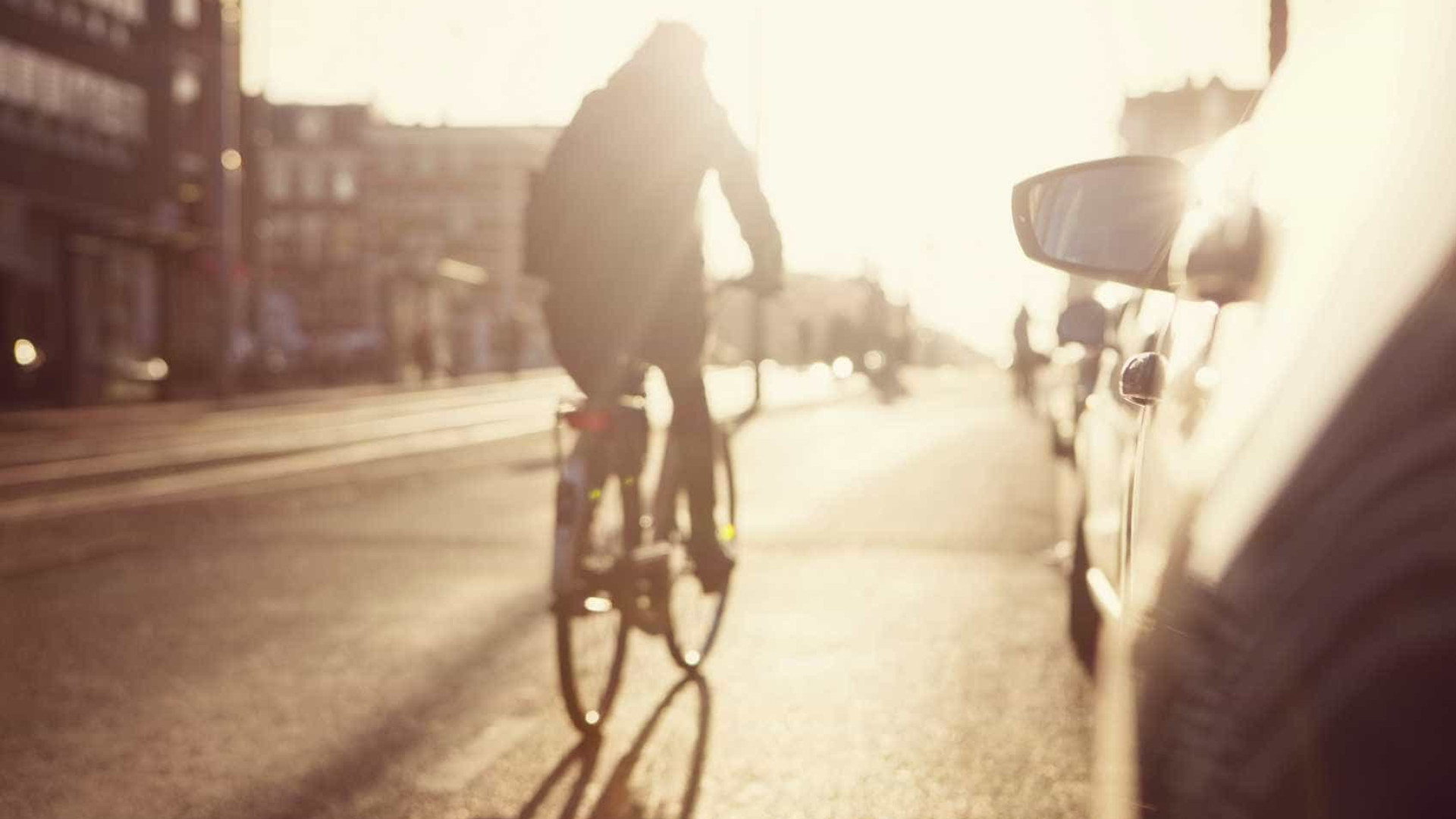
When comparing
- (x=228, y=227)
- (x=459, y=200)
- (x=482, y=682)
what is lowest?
(x=482, y=682)

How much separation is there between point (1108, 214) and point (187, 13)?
61.9 m

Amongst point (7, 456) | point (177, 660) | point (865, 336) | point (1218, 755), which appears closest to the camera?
point (1218, 755)

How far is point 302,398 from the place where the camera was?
130 feet

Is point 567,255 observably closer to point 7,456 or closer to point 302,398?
point 7,456

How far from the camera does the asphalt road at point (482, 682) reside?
4.29m

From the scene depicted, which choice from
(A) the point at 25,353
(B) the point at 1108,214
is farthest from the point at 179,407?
(B) the point at 1108,214

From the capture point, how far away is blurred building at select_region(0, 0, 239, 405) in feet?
116

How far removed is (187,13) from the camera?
60250 millimetres

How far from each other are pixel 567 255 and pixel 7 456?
1512 centimetres

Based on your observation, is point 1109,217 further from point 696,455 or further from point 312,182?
point 312,182

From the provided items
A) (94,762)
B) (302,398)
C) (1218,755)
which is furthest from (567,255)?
(302,398)

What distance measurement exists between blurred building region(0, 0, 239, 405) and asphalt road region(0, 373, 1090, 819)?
25849 millimetres

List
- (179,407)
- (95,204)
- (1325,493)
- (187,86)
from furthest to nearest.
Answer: (187,86) < (95,204) < (179,407) < (1325,493)

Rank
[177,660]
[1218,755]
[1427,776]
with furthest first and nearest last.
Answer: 1. [177,660]
2. [1218,755]
3. [1427,776]
